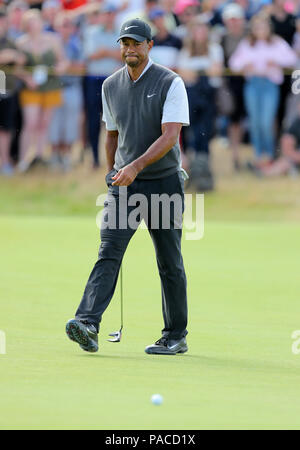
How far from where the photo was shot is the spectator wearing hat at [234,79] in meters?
18.6

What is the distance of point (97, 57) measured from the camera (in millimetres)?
19047

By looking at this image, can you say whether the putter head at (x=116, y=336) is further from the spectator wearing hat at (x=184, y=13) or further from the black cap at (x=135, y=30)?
the spectator wearing hat at (x=184, y=13)

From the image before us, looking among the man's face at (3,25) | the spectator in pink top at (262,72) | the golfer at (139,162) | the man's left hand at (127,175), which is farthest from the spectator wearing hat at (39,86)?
the man's left hand at (127,175)

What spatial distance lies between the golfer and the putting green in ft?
1.36

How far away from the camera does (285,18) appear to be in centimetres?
1862

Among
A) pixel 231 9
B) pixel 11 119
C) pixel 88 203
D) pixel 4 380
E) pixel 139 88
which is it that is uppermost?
pixel 231 9

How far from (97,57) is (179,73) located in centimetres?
147

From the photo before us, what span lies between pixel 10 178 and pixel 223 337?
11.6 metres

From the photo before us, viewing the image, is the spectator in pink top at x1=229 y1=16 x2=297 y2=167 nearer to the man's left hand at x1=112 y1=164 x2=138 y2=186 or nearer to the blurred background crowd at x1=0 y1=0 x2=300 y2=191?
the blurred background crowd at x1=0 y1=0 x2=300 y2=191

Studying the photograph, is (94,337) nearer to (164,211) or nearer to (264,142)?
(164,211)

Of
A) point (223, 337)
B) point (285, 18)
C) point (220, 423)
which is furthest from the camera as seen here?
point (285, 18)

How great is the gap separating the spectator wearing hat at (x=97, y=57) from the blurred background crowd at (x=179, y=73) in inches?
0.7

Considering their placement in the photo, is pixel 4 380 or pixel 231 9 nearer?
pixel 4 380
